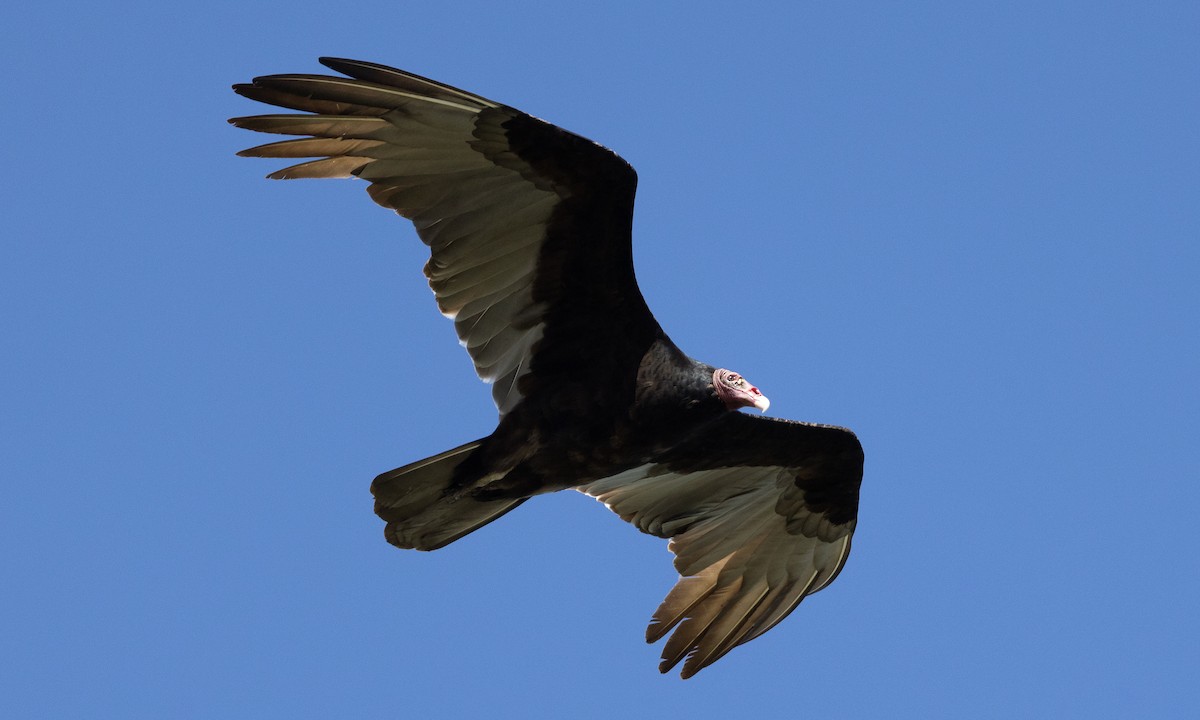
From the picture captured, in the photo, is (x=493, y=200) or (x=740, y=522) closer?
(x=493, y=200)

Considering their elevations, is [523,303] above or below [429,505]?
above

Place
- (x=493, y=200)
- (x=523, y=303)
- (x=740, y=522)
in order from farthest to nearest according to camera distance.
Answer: (x=740, y=522) < (x=523, y=303) < (x=493, y=200)

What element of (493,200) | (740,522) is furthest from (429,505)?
(740,522)

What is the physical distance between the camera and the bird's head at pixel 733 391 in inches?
301

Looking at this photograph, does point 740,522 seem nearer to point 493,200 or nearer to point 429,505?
point 429,505

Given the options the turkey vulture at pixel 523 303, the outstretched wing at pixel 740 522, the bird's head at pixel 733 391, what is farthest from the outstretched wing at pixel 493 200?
the outstretched wing at pixel 740 522

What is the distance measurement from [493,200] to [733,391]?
1.48 meters

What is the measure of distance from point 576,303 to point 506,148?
876 mm

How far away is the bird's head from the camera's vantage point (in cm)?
764

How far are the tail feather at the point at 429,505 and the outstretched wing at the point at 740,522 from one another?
3.29 feet

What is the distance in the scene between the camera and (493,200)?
24.8ft

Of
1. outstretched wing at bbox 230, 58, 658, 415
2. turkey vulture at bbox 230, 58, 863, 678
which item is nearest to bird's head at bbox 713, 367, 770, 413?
turkey vulture at bbox 230, 58, 863, 678

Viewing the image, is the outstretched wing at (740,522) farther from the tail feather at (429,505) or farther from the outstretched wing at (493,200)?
the outstretched wing at (493,200)

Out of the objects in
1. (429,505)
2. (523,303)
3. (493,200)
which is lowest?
(429,505)
